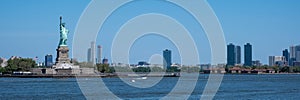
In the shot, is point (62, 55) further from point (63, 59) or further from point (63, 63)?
point (63, 63)

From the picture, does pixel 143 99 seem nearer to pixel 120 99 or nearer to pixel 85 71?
pixel 120 99

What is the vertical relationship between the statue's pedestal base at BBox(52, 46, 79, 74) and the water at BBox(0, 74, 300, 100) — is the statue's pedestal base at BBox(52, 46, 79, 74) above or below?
above

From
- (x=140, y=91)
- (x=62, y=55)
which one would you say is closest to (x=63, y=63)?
(x=62, y=55)

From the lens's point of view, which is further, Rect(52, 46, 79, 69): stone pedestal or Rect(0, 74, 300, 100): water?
Rect(52, 46, 79, 69): stone pedestal

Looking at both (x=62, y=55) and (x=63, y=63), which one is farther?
(x=63, y=63)

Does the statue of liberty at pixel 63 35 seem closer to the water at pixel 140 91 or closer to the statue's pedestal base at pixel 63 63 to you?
the statue's pedestal base at pixel 63 63

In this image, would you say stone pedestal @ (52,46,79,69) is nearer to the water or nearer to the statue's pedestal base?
the statue's pedestal base

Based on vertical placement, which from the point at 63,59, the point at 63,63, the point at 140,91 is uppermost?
the point at 63,59

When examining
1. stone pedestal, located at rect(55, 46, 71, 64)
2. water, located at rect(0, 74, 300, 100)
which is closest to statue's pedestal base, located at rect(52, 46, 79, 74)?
stone pedestal, located at rect(55, 46, 71, 64)

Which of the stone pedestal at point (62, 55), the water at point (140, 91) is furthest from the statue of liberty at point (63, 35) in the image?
the water at point (140, 91)

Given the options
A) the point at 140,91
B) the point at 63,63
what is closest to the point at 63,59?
the point at 63,63

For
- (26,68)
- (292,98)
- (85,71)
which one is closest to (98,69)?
(26,68)

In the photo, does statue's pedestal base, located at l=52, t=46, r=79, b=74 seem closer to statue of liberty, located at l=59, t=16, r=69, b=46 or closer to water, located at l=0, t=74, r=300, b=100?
statue of liberty, located at l=59, t=16, r=69, b=46

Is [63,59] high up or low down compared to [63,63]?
up
